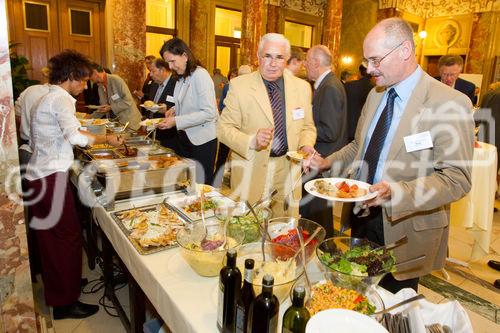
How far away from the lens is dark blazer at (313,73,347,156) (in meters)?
2.75

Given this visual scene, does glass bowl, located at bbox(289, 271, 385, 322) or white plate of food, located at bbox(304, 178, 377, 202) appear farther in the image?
white plate of food, located at bbox(304, 178, 377, 202)

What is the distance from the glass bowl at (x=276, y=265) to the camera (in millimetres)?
966

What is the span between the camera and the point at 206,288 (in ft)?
3.64

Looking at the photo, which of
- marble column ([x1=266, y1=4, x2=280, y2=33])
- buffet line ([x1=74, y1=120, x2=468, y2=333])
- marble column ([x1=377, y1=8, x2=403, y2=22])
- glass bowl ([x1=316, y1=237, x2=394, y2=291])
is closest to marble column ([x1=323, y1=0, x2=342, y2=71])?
marble column ([x1=266, y1=4, x2=280, y2=33])

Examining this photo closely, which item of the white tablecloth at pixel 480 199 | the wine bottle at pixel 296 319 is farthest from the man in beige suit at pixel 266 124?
the white tablecloth at pixel 480 199

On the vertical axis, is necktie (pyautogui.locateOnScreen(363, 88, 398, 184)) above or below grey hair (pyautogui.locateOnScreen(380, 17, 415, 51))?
below

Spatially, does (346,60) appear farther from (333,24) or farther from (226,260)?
(226,260)

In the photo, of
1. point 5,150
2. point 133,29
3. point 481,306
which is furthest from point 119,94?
point 481,306

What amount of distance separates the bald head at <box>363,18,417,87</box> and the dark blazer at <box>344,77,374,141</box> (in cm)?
221

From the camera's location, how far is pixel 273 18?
8.87m

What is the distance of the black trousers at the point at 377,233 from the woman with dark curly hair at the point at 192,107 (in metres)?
1.45

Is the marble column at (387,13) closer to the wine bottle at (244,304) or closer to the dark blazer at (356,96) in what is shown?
the dark blazer at (356,96)

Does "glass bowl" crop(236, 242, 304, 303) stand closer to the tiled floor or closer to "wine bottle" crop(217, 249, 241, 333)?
"wine bottle" crop(217, 249, 241, 333)

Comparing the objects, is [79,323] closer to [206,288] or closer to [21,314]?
[21,314]
